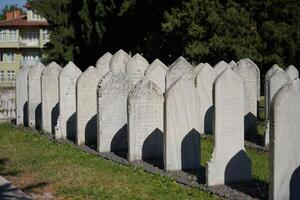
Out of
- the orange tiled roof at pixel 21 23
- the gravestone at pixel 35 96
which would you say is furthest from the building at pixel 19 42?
the gravestone at pixel 35 96

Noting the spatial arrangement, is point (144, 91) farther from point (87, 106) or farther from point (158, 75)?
point (158, 75)

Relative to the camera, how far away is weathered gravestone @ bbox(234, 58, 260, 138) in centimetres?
1711

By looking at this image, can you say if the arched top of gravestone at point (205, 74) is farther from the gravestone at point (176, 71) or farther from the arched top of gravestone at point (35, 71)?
the arched top of gravestone at point (35, 71)

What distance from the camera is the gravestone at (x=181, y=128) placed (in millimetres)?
12125

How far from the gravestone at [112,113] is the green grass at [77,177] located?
0.77 meters

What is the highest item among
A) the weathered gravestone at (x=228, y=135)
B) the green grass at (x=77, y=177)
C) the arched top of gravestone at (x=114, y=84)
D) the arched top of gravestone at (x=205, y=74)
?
the arched top of gravestone at (x=205, y=74)

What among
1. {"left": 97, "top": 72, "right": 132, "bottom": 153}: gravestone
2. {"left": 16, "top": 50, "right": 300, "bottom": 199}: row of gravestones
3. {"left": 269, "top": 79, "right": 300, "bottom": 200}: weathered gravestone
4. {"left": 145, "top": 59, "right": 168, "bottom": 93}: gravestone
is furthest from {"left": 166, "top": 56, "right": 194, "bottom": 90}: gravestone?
{"left": 269, "top": 79, "right": 300, "bottom": 200}: weathered gravestone

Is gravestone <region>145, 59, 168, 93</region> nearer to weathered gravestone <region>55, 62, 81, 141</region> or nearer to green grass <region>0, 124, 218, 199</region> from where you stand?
weathered gravestone <region>55, 62, 81, 141</region>

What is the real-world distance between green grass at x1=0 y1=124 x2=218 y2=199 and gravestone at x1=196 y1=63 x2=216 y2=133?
13.3 feet

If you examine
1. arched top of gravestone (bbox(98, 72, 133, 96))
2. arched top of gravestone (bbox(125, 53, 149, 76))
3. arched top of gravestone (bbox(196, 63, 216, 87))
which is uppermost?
arched top of gravestone (bbox(125, 53, 149, 76))

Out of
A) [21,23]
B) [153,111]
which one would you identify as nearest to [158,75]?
[153,111]

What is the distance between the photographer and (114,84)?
589 inches

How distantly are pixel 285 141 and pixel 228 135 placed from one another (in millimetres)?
1844

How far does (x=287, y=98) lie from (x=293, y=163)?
1073 mm
